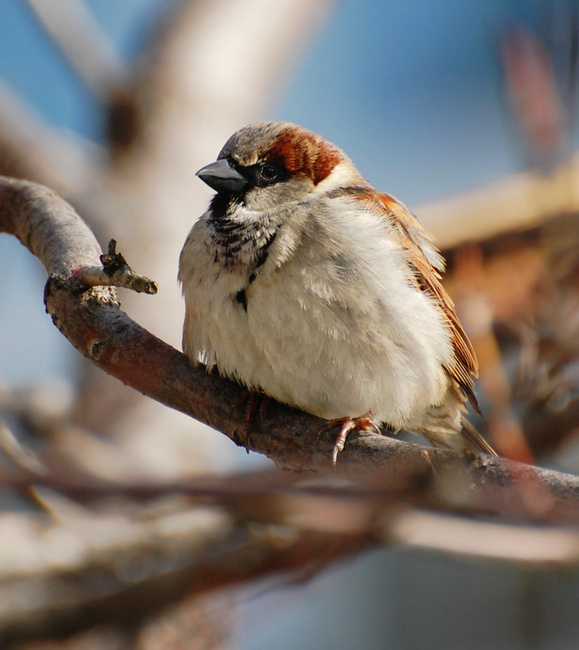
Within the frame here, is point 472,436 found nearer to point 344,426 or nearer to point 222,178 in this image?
point 344,426

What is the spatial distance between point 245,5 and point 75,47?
1.28 metres

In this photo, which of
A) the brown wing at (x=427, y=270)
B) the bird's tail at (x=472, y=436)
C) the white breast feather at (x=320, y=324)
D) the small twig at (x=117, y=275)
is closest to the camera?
the small twig at (x=117, y=275)

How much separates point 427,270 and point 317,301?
611 mm

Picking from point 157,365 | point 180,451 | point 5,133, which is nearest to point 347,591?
point 180,451

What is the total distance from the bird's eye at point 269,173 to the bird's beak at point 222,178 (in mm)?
80

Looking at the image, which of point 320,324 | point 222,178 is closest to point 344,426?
point 320,324

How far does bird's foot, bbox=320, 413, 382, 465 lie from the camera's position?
2090mm

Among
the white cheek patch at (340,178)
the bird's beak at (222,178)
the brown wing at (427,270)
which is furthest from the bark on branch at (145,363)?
the white cheek patch at (340,178)

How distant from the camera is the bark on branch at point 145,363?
1979 millimetres

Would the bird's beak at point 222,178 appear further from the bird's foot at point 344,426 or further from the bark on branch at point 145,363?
the bird's foot at point 344,426

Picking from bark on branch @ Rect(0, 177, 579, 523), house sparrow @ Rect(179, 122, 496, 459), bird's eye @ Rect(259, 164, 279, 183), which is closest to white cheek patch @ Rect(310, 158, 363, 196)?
house sparrow @ Rect(179, 122, 496, 459)

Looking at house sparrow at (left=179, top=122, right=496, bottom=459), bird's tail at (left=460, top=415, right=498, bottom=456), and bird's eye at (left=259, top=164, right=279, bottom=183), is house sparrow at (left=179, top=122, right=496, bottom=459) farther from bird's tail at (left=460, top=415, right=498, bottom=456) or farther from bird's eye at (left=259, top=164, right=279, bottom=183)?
bird's tail at (left=460, top=415, right=498, bottom=456)

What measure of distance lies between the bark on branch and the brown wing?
679 millimetres

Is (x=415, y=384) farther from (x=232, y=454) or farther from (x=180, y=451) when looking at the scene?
(x=232, y=454)
